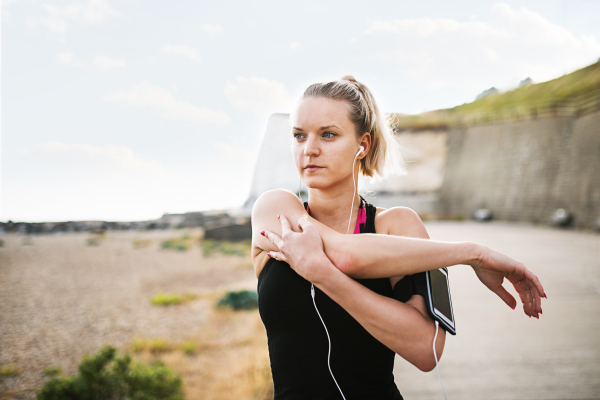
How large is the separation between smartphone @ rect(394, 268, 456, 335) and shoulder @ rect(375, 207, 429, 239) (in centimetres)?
18

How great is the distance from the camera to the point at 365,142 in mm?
1657

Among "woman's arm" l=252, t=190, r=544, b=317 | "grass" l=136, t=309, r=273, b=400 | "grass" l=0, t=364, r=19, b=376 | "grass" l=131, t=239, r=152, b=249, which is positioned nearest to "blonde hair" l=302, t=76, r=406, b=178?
"woman's arm" l=252, t=190, r=544, b=317

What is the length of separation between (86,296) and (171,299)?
277 centimetres

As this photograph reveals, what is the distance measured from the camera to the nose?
146 cm

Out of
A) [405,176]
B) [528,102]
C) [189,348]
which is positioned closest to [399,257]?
[189,348]

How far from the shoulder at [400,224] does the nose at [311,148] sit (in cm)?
41

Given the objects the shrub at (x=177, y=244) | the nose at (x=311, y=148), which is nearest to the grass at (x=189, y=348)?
the nose at (x=311, y=148)

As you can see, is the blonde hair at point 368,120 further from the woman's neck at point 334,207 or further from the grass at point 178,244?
the grass at point 178,244

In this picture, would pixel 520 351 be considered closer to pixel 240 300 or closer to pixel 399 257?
pixel 399 257

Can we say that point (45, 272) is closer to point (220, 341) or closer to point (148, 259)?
point (148, 259)

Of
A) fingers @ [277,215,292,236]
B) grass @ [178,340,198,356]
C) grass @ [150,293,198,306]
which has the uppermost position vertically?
fingers @ [277,215,292,236]

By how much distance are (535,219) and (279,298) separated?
68.0ft

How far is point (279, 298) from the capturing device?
1366mm

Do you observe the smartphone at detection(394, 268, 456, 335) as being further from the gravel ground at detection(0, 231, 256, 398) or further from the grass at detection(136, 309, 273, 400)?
the gravel ground at detection(0, 231, 256, 398)
